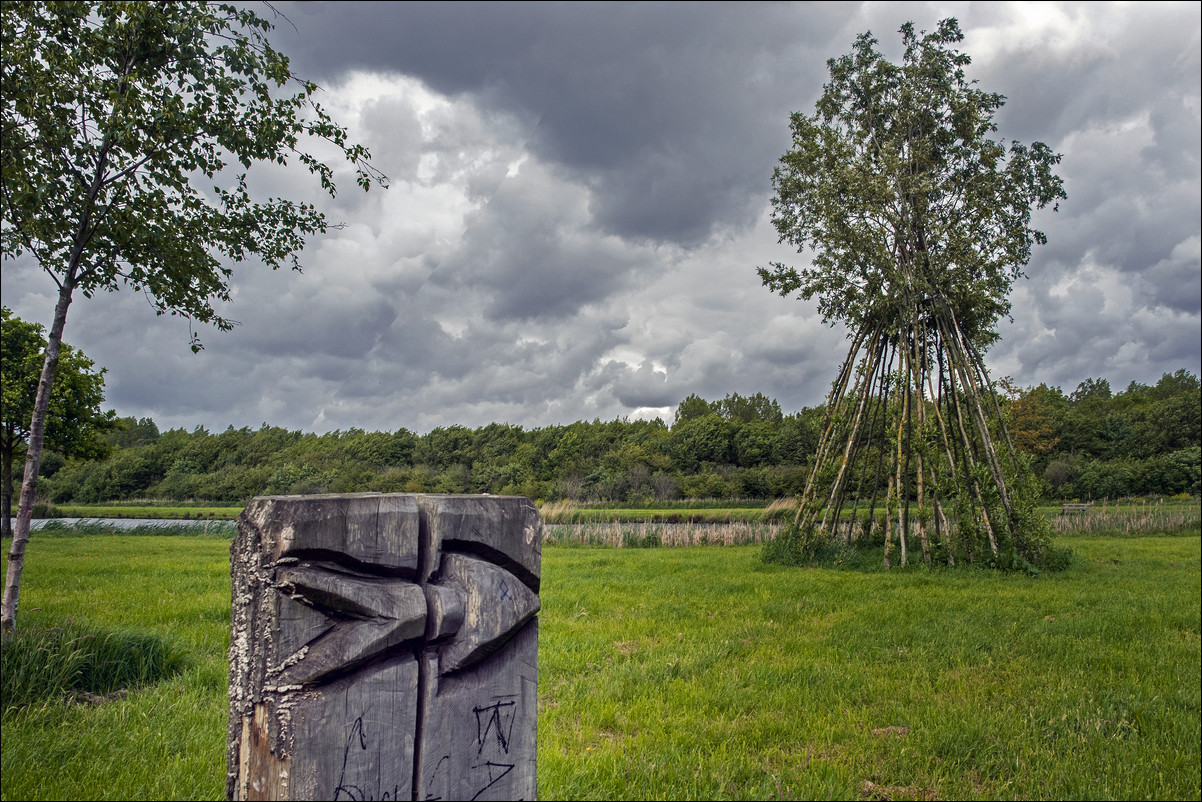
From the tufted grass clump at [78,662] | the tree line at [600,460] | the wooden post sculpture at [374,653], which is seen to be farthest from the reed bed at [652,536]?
the wooden post sculpture at [374,653]

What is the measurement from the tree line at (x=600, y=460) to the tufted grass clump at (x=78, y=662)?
80.9 inches

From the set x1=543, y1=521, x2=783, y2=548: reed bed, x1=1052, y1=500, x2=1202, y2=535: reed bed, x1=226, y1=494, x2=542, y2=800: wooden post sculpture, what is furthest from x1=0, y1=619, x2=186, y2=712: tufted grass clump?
x1=1052, y1=500, x2=1202, y2=535: reed bed

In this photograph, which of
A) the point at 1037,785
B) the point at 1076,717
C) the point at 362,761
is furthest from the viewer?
the point at 1076,717

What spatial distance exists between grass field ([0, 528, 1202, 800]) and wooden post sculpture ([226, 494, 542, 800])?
6.26 ft

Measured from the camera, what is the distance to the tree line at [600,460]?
12.6m

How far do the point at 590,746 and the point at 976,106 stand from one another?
1347 centimetres

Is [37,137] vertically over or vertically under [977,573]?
over

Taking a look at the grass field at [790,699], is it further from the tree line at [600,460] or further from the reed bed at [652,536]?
the reed bed at [652,536]

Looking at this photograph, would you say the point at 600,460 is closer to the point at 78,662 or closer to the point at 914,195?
the point at 914,195

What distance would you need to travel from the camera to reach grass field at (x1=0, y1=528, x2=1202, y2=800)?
3.38 meters

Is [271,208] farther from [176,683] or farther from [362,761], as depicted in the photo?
[362,761]

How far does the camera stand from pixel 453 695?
5.39 feet

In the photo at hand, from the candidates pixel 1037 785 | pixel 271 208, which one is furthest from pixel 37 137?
pixel 1037 785

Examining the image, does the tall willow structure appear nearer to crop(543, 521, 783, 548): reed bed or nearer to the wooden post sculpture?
crop(543, 521, 783, 548): reed bed
